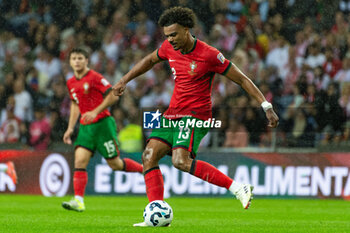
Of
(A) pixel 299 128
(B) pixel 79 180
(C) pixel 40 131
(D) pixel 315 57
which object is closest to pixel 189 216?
(B) pixel 79 180

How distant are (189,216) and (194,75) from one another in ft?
7.72

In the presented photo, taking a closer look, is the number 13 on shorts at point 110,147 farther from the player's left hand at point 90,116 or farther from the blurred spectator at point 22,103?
the blurred spectator at point 22,103

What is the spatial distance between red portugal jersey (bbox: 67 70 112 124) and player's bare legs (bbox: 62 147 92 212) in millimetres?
453

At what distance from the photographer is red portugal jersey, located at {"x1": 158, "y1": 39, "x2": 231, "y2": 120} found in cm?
676

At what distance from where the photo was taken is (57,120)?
45.3ft

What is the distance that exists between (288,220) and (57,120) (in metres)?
6.89

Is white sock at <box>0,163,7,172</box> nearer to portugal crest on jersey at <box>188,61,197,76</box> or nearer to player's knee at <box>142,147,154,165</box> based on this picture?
player's knee at <box>142,147,154,165</box>

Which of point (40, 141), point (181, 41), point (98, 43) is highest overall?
point (98, 43)

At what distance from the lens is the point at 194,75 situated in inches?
269

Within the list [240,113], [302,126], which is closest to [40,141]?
[240,113]

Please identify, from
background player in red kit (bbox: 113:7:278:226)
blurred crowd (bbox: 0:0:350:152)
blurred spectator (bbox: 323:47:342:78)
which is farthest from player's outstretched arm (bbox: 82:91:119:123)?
blurred spectator (bbox: 323:47:342:78)

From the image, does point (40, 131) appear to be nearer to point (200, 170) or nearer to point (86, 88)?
point (86, 88)

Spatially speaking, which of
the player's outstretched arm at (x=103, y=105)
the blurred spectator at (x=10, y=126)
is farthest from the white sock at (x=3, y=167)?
the player's outstretched arm at (x=103, y=105)

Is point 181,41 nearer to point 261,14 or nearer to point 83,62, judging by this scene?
point 83,62
